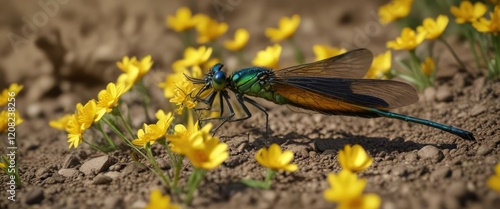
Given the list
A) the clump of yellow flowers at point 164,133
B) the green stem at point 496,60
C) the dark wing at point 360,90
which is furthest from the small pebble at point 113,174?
the green stem at point 496,60

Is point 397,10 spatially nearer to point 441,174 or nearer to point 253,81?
point 253,81

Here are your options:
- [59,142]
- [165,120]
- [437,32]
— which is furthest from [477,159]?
[59,142]

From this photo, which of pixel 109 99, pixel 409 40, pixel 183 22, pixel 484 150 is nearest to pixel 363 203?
pixel 484 150

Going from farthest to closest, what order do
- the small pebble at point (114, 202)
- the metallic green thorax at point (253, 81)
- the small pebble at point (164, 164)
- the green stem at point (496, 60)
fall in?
the green stem at point (496, 60) → the metallic green thorax at point (253, 81) → the small pebble at point (164, 164) → the small pebble at point (114, 202)

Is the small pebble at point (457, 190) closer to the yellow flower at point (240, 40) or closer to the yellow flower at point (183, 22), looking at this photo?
the yellow flower at point (240, 40)

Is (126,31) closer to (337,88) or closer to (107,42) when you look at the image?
(107,42)
